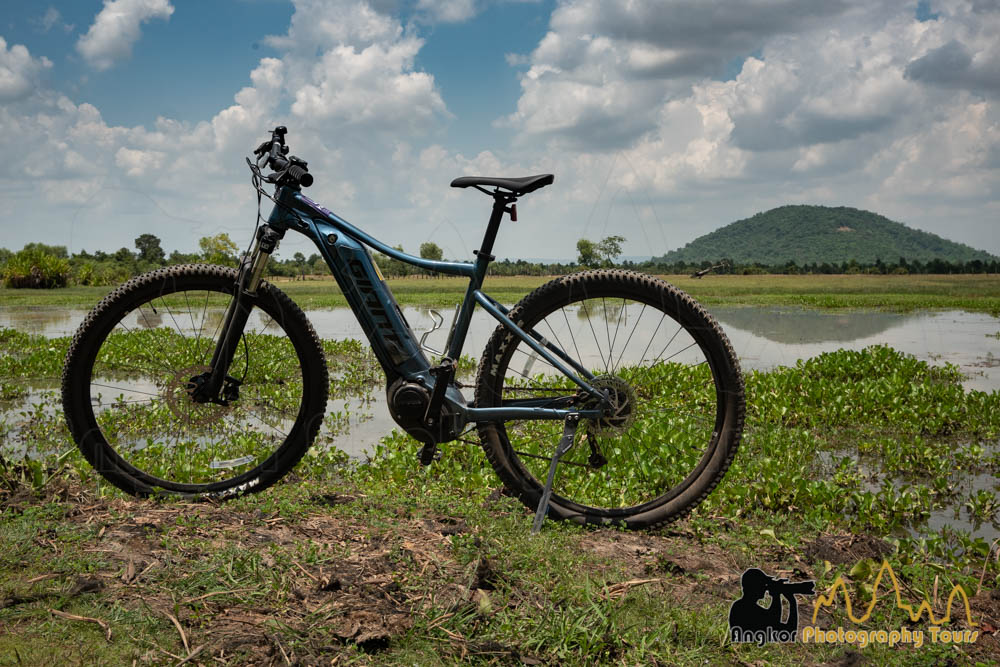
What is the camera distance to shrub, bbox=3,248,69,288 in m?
28.5

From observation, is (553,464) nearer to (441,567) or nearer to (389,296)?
(441,567)

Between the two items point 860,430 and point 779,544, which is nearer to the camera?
point 779,544

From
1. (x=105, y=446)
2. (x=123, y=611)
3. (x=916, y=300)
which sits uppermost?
(x=916, y=300)

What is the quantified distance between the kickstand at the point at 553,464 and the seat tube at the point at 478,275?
75 cm

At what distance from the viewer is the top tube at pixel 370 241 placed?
→ 3686 mm

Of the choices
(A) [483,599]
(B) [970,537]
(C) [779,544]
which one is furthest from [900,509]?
(A) [483,599]

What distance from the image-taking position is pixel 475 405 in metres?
3.74

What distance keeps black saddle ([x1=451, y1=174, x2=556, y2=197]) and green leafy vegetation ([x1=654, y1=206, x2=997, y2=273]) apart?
68450 millimetres

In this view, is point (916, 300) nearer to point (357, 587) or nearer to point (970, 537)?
point (970, 537)

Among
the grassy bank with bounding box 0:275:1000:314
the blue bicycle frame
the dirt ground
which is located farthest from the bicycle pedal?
the grassy bank with bounding box 0:275:1000:314

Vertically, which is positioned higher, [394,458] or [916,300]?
[916,300]

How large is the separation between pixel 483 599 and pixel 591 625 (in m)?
0.44

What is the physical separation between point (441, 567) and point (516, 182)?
6.43 feet

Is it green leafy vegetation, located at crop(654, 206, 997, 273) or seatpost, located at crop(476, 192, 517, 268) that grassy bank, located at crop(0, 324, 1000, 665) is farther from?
green leafy vegetation, located at crop(654, 206, 997, 273)
